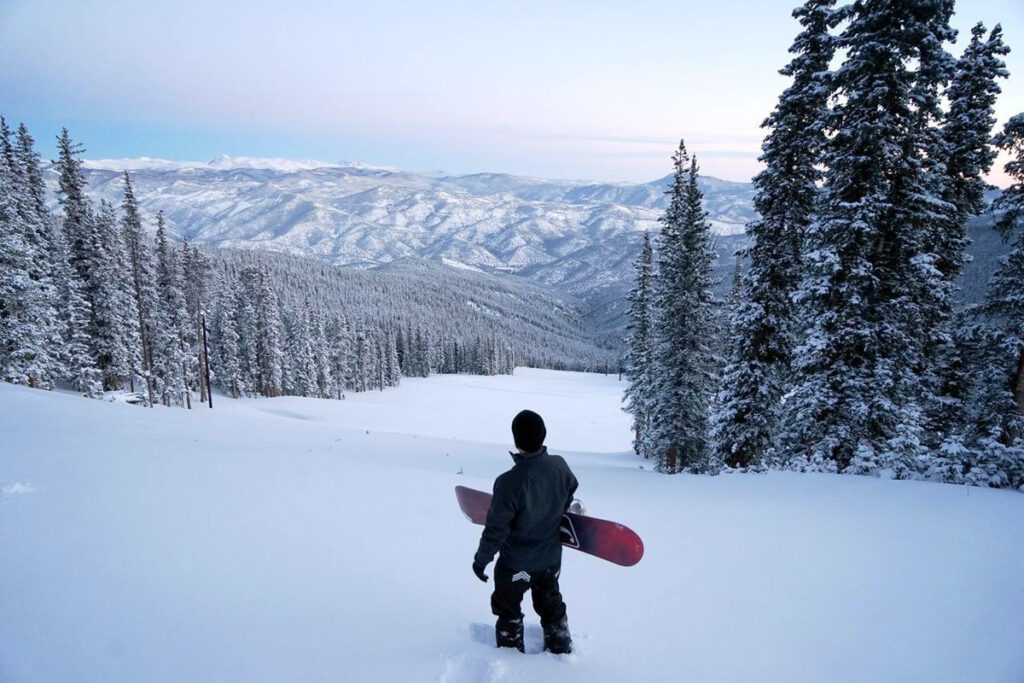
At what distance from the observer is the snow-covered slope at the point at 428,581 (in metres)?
3.84

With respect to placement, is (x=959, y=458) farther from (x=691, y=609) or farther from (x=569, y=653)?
(x=569, y=653)

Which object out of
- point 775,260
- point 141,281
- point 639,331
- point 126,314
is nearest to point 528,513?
point 775,260

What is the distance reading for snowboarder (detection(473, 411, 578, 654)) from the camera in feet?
12.7

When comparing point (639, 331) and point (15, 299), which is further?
point (639, 331)

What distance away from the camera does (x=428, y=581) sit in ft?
17.7

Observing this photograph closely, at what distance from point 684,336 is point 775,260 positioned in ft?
20.7

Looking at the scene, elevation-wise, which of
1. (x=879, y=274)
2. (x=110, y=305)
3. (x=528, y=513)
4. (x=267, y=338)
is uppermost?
(x=879, y=274)

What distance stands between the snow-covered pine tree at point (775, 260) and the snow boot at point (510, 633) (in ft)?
47.9

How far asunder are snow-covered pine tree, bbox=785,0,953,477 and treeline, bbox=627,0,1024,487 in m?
0.04

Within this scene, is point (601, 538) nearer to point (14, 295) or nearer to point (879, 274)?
point (879, 274)

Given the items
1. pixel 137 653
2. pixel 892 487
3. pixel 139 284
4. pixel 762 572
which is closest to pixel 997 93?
pixel 892 487

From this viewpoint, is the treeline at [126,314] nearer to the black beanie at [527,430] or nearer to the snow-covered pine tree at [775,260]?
the black beanie at [527,430]

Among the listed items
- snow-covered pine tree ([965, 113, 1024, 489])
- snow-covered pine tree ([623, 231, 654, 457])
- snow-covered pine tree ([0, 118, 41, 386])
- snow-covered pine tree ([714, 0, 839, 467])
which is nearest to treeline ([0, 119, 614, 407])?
snow-covered pine tree ([0, 118, 41, 386])

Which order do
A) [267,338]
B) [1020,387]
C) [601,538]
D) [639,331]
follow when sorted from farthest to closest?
[267,338] < [639,331] < [1020,387] < [601,538]
